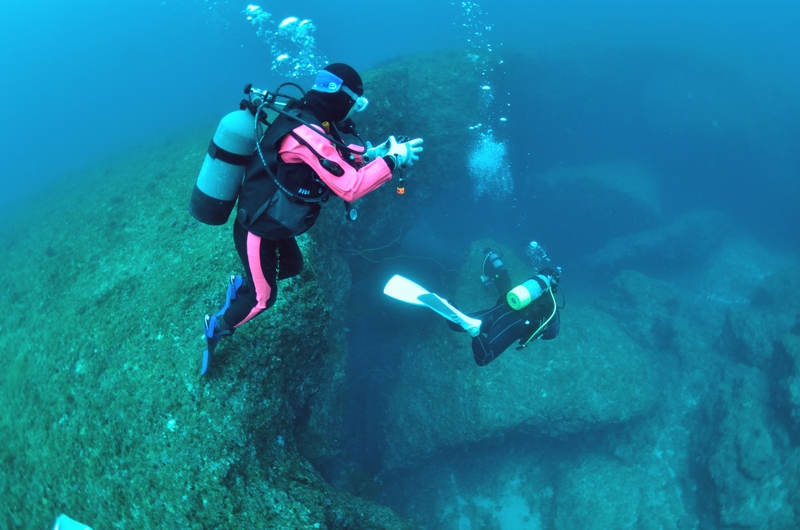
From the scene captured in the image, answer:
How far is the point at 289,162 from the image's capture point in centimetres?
288

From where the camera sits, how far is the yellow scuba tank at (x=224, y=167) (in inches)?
114

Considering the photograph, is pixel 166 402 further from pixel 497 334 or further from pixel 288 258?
pixel 497 334

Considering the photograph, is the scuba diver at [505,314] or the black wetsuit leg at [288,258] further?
the scuba diver at [505,314]

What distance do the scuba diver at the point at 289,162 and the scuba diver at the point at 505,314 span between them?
9.89 feet

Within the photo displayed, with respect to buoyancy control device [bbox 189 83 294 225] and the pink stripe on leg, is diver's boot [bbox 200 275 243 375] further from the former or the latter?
buoyancy control device [bbox 189 83 294 225]

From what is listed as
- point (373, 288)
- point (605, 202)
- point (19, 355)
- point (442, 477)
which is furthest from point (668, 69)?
point (19, 355)

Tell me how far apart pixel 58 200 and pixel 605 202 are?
20.5 m

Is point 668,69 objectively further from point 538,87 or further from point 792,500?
point 792,500

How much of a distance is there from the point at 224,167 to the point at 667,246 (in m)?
17.9

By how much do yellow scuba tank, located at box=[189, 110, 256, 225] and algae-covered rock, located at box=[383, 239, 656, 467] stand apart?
22.2 feet

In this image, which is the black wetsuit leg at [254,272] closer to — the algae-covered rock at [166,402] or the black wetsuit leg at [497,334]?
the algae-covered rock at [166,402]

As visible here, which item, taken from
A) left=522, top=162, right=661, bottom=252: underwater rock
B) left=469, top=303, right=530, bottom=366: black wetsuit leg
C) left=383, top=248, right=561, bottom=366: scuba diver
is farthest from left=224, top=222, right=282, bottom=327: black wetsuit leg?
left=522, top=162, right=661, bottom=252: underwater rock

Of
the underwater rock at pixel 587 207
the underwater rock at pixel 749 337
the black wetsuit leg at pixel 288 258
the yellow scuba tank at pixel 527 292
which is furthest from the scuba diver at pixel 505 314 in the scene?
the underwater rock at pixel 587 207

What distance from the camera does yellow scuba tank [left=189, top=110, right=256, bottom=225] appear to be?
2904 mm
